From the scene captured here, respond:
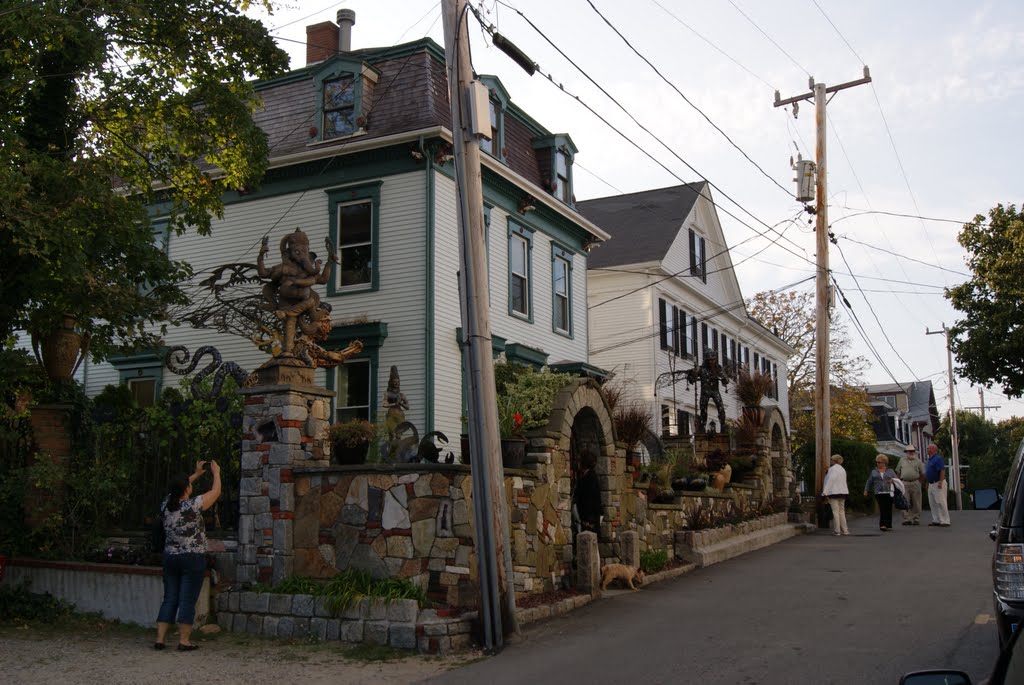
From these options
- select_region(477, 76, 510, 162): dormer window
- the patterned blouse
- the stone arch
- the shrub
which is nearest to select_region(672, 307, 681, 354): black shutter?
the stone arch

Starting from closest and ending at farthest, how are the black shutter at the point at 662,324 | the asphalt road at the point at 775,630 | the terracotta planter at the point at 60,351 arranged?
the asphalt road at the point at 775,630 → the terracotta planter at the point at 60,351 → the black shutter at the point at 662,324

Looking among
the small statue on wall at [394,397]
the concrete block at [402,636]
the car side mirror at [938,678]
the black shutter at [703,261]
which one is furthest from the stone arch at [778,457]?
the car side mirror at [938,678]

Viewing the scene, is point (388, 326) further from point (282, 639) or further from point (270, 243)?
point (282, 639)

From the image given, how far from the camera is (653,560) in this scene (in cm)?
1413

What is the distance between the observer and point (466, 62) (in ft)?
33.1

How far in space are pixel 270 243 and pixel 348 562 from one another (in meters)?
12.1

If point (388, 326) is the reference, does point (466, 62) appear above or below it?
above

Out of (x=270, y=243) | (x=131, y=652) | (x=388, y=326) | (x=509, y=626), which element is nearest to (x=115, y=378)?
(x=270, y=243)

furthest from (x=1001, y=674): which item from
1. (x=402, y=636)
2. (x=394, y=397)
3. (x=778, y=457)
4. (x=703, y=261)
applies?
(x=703, y=261)

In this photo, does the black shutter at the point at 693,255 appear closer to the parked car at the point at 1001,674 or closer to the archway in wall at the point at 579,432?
the archway in wall at the point at 579,432

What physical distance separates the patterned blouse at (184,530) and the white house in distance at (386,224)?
8.95 m

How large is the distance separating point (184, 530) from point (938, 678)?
7.95 meters

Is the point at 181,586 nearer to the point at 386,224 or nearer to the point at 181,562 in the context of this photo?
the point at 181,562

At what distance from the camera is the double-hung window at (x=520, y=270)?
21953mm
